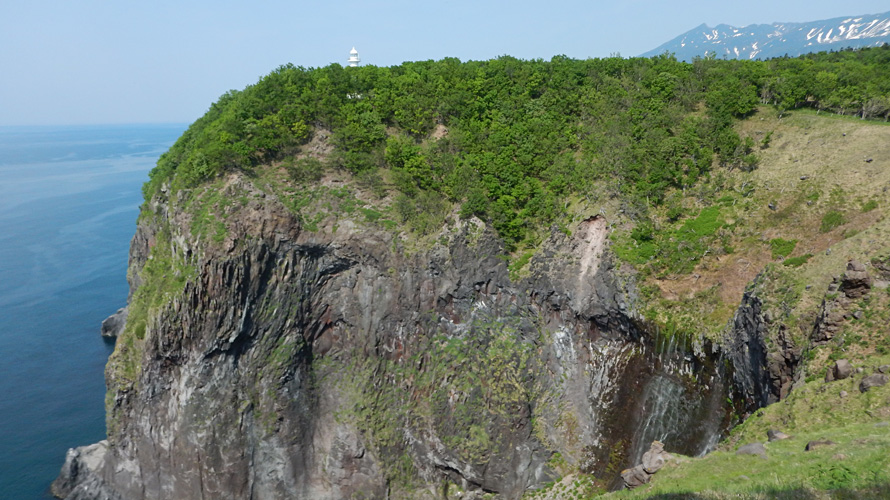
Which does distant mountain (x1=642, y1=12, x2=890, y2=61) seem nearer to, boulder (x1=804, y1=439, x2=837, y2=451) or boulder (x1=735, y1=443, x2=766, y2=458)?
boulder (x1=735, y1=443, x2=766, y2=458)

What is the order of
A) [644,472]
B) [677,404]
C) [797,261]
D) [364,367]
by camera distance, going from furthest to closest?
1. [364,367]
2. [677,404]
3. [797,261]
4. [644,472]

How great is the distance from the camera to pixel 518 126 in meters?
56.3

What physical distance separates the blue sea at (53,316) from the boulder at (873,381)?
67.0 meters

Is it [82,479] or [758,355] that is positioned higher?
[758,355]

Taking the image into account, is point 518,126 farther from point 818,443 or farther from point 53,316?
point 53,316

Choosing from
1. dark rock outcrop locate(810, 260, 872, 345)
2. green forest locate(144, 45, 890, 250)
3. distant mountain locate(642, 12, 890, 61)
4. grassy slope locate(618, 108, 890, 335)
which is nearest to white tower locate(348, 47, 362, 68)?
green forest locate(144, 45, 890, 250)

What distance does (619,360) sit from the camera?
42250 mm

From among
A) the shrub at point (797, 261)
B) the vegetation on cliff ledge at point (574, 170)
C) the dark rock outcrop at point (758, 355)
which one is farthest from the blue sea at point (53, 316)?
the shrub at point (797, 261)

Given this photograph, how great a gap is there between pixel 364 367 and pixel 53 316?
65.4 m

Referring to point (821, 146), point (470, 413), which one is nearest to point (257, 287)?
point (470, 413)

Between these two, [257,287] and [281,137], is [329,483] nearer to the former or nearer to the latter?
[257,287]

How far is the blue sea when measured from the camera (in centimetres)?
5381

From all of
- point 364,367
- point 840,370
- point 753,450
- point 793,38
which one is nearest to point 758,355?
point 840,370

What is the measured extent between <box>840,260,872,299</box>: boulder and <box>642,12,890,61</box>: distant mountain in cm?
12032
